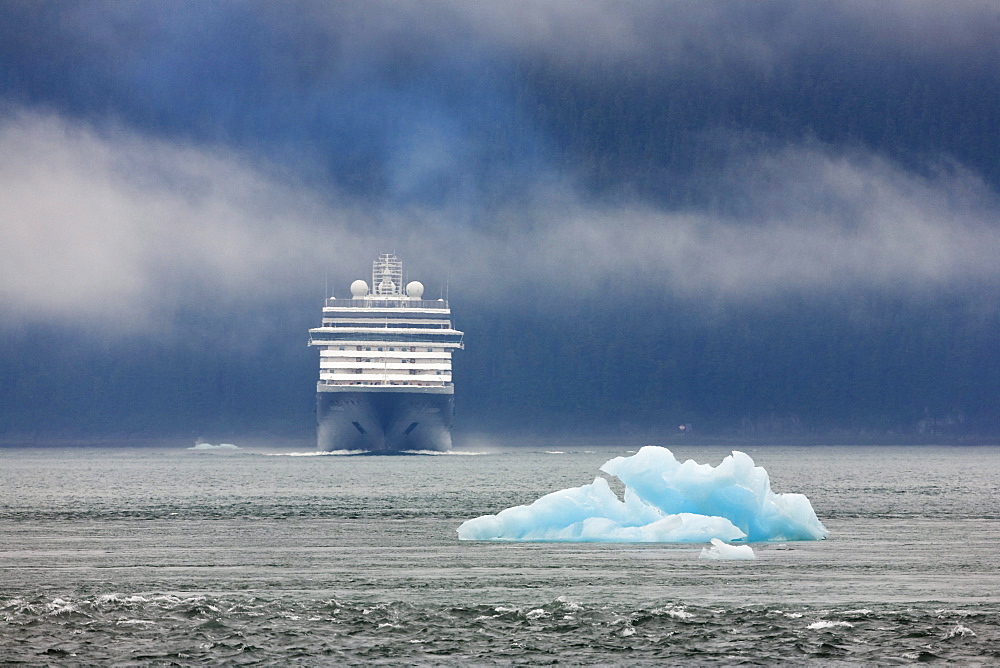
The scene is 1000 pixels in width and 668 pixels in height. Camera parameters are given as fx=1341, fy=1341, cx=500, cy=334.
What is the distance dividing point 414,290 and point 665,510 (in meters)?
116

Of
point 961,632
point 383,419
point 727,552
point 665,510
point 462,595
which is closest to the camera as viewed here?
point 961,632

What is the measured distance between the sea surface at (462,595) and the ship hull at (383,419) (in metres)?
77.7

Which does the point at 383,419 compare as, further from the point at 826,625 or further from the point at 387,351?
the point at 826,625

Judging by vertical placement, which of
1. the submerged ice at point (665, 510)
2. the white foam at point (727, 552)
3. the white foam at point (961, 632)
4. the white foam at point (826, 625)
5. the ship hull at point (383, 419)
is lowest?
the white foam at point (961, 632)

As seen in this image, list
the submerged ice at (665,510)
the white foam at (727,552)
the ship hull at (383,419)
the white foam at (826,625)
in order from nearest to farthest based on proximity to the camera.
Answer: the white foam at (826,625) → the white foam at (727,552) → the submerged ice at (665,510) → the ship hull at (383,419)

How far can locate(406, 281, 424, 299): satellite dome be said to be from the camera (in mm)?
154750

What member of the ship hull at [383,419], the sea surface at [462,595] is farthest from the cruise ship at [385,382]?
the sea surface at [462,595]

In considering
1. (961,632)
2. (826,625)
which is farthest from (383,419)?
(961,632)

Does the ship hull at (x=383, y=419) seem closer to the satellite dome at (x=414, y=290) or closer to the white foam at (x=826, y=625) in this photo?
the satellite dome at (x=414, y=290)

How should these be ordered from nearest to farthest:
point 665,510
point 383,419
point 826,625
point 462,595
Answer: point 826,625 → point 462,595 → point 665,510 → point 383,419

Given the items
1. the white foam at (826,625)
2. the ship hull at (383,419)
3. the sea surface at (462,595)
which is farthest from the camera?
the ship hull at (383,419)

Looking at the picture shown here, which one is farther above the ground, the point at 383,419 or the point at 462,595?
the point at 383,419

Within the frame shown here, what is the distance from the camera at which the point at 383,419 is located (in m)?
130

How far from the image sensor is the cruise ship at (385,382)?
13062cm
